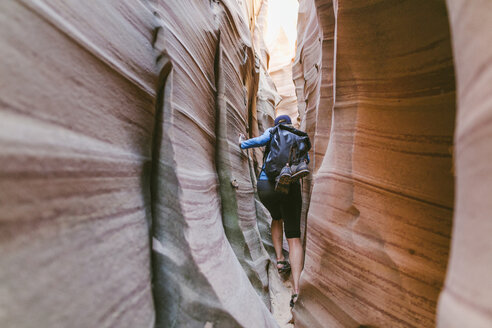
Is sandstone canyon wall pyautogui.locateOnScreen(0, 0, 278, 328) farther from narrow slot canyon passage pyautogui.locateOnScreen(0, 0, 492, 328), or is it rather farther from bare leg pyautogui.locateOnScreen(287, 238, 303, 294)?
bare leg pyautogui.locateOnScreen(287, 238, 303, 294)

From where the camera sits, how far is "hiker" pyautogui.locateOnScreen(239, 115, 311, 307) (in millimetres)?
1877

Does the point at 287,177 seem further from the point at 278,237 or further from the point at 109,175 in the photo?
the point at 109,175

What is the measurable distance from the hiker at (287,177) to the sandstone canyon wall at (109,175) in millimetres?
612

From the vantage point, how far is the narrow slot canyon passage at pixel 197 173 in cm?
52

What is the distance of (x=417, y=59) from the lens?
3.49 feet

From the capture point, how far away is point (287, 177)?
183cm

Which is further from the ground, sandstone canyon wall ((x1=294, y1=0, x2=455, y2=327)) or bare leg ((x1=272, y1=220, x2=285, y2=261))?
sandstone canyon wall ((x1=294, y1=0, x2=455, y2=327))

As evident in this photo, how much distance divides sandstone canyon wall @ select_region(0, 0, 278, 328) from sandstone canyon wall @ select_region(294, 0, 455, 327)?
21.2 inches

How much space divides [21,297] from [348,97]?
1.58m

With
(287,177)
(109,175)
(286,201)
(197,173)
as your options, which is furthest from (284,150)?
(109,175)

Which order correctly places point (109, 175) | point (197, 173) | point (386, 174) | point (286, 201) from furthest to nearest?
point (286, 201) → point (197, 173) → point (386, 174) → point (109, 175)

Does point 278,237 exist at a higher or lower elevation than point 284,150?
lower

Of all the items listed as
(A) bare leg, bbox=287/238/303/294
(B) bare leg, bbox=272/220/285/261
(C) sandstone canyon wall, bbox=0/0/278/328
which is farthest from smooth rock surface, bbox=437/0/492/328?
(B) bare leg, bbox=272/220/285/261

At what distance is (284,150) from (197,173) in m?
0.88
